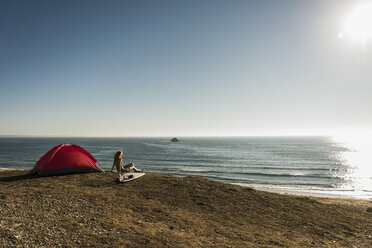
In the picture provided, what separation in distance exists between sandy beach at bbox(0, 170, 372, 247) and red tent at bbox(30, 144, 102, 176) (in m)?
1.43

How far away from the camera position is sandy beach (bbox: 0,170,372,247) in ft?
19.1

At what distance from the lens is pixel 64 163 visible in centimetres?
1416

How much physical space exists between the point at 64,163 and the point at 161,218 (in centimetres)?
1005

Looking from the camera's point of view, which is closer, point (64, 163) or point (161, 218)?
point (161, 218)

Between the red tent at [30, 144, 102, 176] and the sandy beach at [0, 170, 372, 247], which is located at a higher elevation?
the red tent at [30, 144, 102, 176]

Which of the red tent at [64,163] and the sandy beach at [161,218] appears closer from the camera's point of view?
the sandy beach at [161,218]

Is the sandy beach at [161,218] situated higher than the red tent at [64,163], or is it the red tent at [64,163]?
the red tent at [64,163]

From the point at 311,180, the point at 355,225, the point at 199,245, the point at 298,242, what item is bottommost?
the point at 311,180

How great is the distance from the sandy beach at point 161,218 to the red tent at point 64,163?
143 centimetres

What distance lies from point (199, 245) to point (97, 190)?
22.4ft

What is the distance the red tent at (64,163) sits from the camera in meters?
13.7

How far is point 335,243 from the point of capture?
7.49m

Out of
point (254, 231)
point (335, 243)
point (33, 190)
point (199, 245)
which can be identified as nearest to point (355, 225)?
point (335, 243)

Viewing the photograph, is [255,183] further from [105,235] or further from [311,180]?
[105,235]
